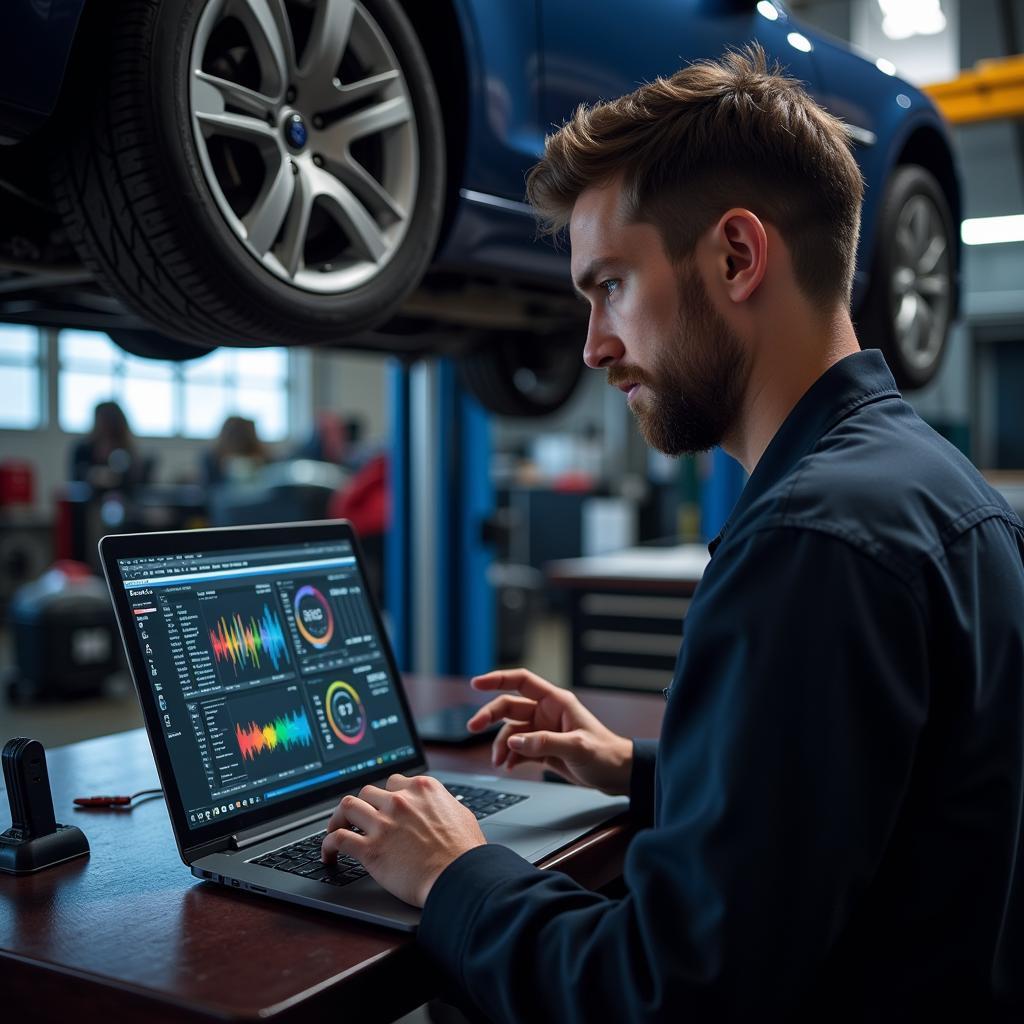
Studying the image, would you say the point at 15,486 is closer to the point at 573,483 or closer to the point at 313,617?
the point at 573,483

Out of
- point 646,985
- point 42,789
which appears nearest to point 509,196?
point 42,789

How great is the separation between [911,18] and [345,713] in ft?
11.1

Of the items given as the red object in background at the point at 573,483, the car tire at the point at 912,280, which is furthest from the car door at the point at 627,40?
the red object in background at the point at 573,483

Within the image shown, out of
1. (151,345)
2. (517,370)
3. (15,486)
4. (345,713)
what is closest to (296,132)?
(345,713)

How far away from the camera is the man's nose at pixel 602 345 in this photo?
3.51ft

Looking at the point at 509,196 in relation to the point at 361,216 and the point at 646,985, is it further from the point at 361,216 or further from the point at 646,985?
the point at 646,985

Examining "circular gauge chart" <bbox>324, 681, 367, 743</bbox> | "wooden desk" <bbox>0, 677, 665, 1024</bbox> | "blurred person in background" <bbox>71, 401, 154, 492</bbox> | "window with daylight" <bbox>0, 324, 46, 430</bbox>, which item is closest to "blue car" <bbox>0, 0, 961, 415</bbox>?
"circular gauge chart" <bbox>324, 681, 367, 743</bbox>

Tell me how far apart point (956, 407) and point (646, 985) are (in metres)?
13.8

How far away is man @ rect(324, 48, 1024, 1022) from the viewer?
0.74m

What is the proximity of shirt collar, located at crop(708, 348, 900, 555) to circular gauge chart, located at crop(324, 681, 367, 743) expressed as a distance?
53cm

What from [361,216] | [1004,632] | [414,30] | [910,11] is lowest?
[1004,632]

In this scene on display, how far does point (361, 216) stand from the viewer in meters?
1.59

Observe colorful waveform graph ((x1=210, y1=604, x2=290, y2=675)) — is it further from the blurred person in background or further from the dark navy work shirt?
the blurred person in background

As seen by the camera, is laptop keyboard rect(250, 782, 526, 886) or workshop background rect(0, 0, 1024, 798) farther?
workshop background rect(0, 0, 1024, 798)
